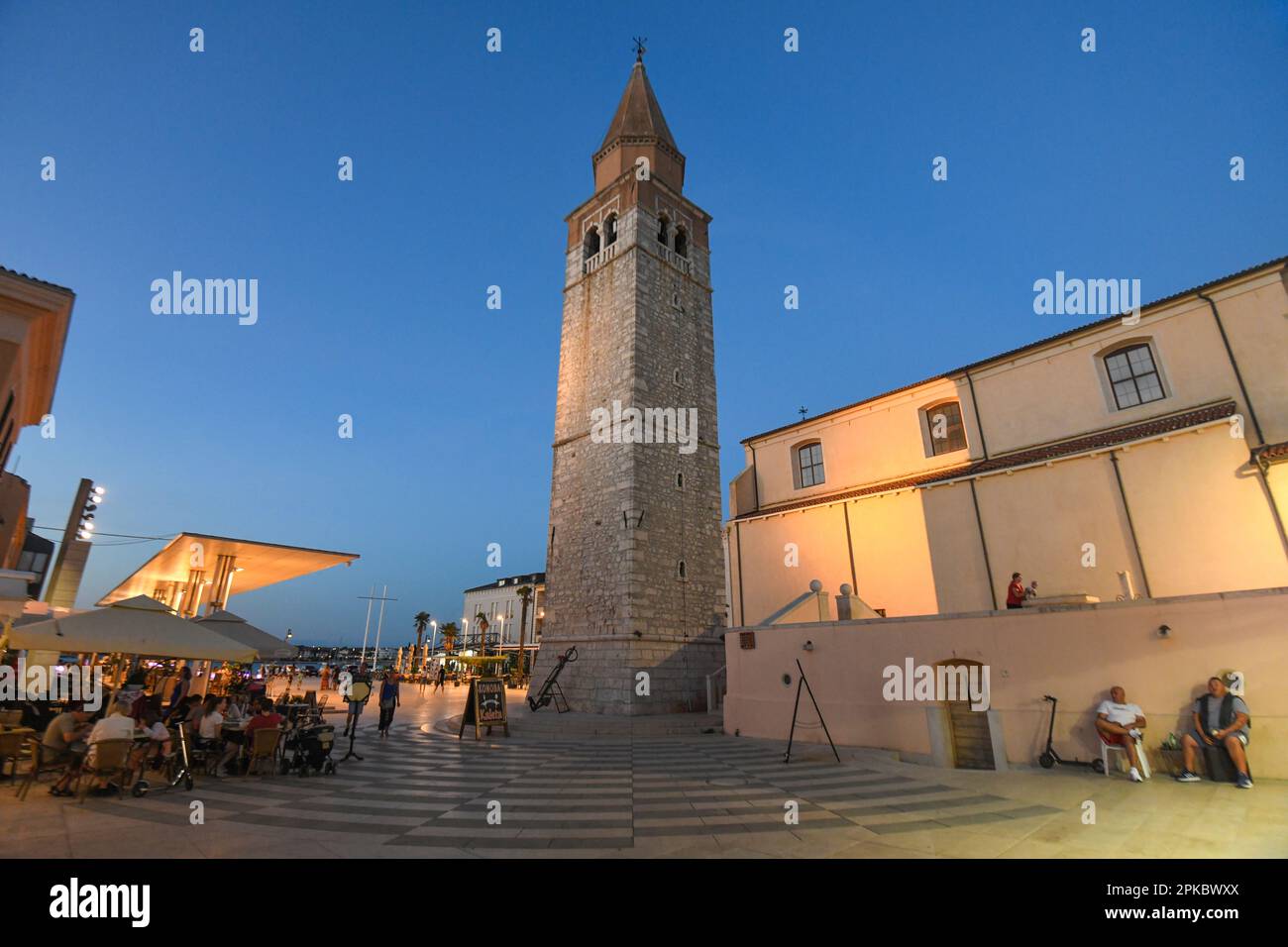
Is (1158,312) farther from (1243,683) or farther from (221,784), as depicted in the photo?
(221,784)

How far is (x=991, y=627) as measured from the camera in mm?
10094

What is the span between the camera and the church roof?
1017 inches

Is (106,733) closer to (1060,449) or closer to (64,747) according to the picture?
(64,747)

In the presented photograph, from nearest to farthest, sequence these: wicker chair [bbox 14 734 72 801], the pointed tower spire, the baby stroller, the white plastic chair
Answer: wicker chair [bbox 14 734 72 801] < the white plastic chair < the baby stroller < the pointed tower spire

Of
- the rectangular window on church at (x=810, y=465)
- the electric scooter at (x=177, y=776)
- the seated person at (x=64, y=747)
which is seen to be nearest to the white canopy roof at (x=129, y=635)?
the seated person at (x=64, y=747)

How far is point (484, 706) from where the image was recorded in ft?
44.6

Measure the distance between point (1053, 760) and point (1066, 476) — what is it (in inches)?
339

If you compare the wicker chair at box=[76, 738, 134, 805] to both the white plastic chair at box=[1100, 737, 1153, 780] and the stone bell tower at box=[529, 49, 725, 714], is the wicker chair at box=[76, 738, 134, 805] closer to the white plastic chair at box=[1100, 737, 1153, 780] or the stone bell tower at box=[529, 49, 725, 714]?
the stone bell tower at box=[529, 49, 725, 714]

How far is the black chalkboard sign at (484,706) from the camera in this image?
1342 centimetres

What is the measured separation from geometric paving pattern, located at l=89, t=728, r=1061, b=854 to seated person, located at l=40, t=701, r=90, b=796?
2.79 feet

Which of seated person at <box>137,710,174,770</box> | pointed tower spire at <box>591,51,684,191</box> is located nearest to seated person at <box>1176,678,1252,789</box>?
seated person at <box>137,710,174,770</box>

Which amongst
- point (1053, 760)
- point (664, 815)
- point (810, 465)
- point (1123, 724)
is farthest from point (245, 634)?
point (810, 465)
